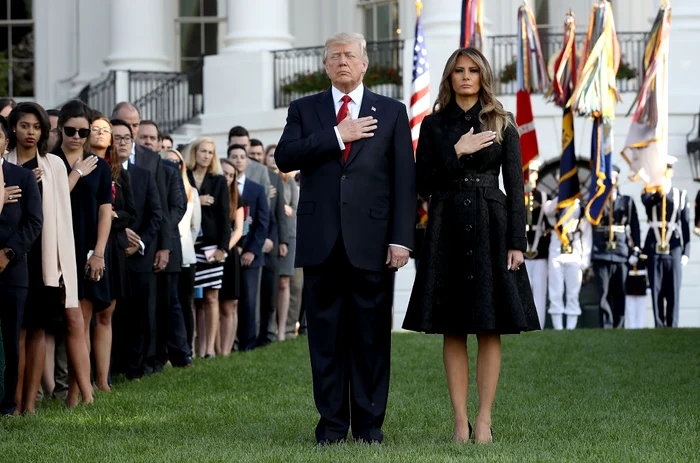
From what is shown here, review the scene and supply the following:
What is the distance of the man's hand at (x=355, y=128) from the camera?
7965 millimetres

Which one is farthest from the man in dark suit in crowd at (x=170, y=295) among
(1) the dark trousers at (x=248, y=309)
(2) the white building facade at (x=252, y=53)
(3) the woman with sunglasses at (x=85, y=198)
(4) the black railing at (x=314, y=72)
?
(4) the black railing at (x=314, y=72)

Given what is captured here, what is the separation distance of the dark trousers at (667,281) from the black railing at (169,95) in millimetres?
9890

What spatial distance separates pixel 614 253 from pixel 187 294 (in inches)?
313

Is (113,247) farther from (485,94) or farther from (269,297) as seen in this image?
(269,297)

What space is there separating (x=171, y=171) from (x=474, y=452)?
234 inches

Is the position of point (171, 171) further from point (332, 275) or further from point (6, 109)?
point (332, 275)

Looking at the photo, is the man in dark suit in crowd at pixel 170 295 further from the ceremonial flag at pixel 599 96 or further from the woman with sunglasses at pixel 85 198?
the ceremonial flag at pixel 599 96

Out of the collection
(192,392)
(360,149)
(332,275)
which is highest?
(360,149)

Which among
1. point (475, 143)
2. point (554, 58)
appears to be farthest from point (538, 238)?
point (475, 143)

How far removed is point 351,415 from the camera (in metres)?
8.14

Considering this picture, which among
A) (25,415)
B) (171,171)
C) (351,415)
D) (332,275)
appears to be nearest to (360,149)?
(332,275)

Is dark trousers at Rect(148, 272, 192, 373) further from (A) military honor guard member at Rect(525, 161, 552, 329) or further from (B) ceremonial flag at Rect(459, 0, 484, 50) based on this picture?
(B) ceremonial flag at Rect(459, 0, 484, 50)

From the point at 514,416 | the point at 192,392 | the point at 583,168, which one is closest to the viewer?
the point at 514,416

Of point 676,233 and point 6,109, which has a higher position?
point 6,109
